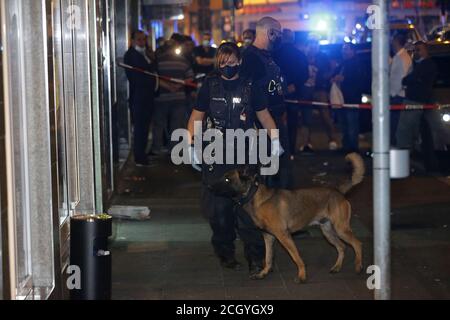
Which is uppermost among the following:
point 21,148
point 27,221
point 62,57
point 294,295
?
point 62,57

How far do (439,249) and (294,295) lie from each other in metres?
2.19

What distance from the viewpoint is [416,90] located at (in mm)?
13703

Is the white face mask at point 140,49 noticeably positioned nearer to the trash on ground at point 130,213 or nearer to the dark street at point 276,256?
the dark street at point 276,256

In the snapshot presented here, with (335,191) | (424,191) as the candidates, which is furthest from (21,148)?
(424,191)

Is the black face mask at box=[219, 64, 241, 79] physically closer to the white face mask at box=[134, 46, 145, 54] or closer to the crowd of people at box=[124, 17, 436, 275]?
the crowd of people at box=[124, 17, 436, 275]

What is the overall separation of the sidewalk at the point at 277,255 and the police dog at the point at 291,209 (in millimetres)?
247

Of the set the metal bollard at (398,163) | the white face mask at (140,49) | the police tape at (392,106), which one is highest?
the white face mask at (140,49)

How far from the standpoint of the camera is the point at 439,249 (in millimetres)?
8969

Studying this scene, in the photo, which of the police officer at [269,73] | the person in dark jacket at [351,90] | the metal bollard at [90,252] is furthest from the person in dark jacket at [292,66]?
the metal bollard at [90,252]

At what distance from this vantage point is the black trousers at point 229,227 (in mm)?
8070

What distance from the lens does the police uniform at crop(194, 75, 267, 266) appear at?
7906mm

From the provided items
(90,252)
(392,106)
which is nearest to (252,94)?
(90,252)

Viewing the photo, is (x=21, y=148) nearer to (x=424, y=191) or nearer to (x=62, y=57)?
(x=62, y=57)

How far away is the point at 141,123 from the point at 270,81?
6.68 m
